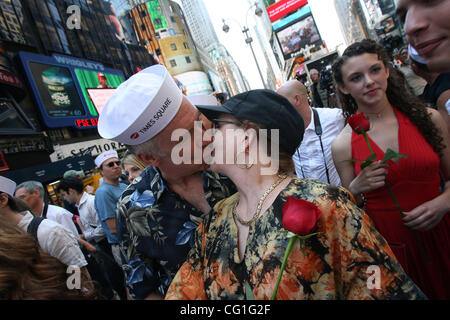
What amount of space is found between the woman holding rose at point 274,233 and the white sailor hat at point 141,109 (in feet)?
1.46

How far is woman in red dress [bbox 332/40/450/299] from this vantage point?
1.75m

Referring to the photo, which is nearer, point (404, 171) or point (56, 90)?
point (404, 171)

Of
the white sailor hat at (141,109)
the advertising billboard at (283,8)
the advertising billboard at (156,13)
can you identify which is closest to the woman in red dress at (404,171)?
the white sailor hat at (141,109)

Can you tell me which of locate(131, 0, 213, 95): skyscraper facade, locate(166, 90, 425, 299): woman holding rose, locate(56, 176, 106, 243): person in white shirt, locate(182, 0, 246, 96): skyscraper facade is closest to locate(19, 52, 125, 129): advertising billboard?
locate(56, 176, 106, 243): person in white shirt

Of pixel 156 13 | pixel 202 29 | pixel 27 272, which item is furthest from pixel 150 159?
pixel 202 29

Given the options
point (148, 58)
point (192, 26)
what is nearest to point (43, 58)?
point (148, 58)

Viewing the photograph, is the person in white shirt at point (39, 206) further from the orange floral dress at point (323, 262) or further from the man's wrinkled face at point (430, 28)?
the man's wrinkled face at point (430, 28)

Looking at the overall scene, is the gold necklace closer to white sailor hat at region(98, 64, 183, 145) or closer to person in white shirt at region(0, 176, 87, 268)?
white sailor hat at region(98, 64, 183, 145)

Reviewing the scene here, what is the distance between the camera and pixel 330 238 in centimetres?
98

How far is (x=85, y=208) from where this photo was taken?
5.05m

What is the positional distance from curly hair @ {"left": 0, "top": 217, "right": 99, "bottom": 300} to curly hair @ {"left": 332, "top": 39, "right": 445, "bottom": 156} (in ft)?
8.36

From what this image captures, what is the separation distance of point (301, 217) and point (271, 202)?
0.31m

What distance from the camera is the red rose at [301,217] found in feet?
2.81

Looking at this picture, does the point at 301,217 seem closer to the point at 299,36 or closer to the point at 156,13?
the point at 299,36
